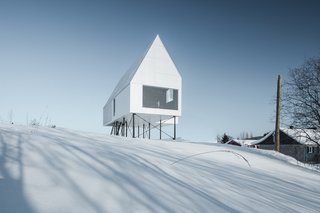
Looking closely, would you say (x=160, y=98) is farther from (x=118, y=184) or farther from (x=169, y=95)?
(x=118, y=184)

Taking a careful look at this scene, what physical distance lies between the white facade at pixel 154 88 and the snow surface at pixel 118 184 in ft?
56.5

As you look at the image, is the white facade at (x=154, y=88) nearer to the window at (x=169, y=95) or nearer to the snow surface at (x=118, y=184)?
the window at (x=169, y=95)

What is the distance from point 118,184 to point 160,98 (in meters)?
19.5

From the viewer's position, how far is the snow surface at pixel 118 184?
→ 89.4 inches

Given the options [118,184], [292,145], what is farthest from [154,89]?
[292,145]

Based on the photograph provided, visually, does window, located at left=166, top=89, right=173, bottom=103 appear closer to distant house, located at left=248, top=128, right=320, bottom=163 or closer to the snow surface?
the snow surface

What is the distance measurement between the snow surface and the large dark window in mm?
17412

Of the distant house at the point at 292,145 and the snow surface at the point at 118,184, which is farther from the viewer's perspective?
the distant house at the point at 292,145

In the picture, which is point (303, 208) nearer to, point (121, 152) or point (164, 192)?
point (164, 192)

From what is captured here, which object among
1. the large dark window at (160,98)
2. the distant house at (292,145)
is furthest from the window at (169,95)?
the distant house at (292,145)

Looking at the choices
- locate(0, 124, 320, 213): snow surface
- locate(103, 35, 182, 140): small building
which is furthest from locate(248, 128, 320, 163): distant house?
locate(0, 124, 320, 213): snow surface

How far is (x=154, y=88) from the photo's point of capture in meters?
22.2

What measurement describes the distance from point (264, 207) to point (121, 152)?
212cm

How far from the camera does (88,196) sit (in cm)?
238
